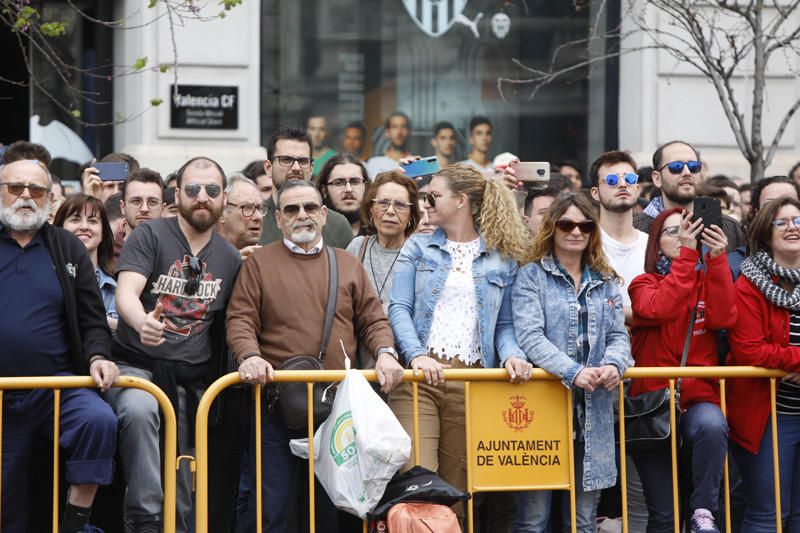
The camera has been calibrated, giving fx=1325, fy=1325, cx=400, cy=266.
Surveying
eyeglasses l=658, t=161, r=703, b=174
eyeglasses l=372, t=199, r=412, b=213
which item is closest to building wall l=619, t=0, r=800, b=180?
eyeglasses l=658, t=161, r=703, b=174

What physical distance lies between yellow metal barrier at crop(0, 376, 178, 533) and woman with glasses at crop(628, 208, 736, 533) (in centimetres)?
246

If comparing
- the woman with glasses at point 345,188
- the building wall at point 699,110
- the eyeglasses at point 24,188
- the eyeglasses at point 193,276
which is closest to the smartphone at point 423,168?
the woman with glasses at point 345,188

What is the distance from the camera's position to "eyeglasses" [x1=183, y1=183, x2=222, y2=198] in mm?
7070

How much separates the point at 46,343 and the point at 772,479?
152 inches

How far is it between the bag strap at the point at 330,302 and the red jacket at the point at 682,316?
163 cm

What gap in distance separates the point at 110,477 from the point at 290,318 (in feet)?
3.96

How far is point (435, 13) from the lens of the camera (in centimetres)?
1410

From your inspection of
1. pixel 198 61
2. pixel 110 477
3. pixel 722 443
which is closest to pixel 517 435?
pixel 722 443

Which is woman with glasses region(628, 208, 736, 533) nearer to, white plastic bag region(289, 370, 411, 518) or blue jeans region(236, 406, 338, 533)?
white plastic bag region(289, 370, 411, 518)

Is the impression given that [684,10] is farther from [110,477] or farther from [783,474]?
[110,477]

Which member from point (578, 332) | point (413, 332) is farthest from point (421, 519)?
point (578, 332)

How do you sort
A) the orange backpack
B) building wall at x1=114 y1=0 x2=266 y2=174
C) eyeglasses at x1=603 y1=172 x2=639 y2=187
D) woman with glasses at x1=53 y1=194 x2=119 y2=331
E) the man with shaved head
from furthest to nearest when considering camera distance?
building wall at x1=114 y1=0 x2=266 y2=174, eyeglasses at x1=603 y1=172 x2=639 y2=187, woman with glasses at x1=53 y1=194 x2=119 y2=331, the man with shaved head, the orange backpack

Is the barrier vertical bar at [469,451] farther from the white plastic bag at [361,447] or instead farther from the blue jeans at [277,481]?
the blue jeans at [277,481]

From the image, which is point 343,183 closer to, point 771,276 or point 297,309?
point 297,309
